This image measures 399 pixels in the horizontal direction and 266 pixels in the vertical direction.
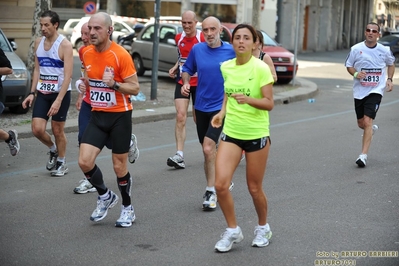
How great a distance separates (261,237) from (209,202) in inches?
56.7

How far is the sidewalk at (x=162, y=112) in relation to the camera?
13.1 m

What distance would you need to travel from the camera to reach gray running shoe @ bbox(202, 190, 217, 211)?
26.5ft

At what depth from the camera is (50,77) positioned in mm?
9477

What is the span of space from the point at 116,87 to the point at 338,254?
2353mm

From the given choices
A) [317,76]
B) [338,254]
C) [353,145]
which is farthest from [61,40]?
[317,76]

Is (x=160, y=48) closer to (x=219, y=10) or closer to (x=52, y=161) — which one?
(x=52, y=161)

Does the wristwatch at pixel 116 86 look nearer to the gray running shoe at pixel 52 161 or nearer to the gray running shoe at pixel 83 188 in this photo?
the gray running shoe at pixel 83 188

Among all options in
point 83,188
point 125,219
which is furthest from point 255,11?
point 125,219

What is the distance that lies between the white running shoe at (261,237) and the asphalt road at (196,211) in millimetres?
78

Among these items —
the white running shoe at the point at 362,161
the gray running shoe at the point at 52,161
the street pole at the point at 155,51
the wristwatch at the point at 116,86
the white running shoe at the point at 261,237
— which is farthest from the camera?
the street pole at the point at 155,51

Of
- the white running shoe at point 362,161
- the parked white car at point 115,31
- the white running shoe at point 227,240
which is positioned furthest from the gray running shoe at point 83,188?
the parked white car at point 115,31

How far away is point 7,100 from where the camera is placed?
14234 millimetres

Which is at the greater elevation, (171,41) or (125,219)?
(171,41)

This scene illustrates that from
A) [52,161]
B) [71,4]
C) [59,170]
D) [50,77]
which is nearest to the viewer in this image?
[50,77]
